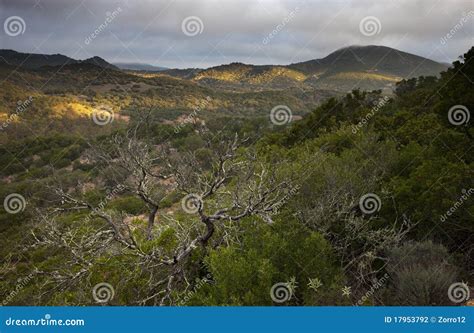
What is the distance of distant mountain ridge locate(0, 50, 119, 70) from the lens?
75162 millimetres

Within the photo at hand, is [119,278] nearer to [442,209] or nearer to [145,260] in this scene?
[145,260]

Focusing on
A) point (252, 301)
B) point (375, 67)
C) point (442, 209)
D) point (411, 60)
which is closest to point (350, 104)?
point (442, 209)

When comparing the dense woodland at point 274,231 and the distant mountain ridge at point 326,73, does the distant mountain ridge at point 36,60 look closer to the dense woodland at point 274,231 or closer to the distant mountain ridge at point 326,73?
the distant mountain ridge at point 326,73

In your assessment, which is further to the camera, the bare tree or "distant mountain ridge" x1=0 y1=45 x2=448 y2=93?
"distant mountain ridge" x1=0 y1=45 x2=448 y2=93

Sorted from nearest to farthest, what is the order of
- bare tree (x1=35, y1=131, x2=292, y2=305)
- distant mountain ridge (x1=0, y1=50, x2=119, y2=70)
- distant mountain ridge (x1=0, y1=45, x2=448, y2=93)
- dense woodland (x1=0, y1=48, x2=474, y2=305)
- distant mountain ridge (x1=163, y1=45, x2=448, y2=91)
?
dense woodland (x1=0, y1=48, x2=474, y2=305) < bare tree (x1=35, y1=131, x2=292, y2=305) < distant mountain ridge (x1=0, y1=50, x2=119, y2=70) < distant mountain ridge (x1=0, y1=45, x2=448, y2=93) < distant mountain ridge (x1=163, y1=45, x2=448, y2=91)

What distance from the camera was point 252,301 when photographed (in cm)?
599

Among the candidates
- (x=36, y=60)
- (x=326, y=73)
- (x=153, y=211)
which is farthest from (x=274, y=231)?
(x=326, y=73)

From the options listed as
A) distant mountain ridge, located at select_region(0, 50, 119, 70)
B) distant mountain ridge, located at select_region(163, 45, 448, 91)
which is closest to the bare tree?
distant mountain ridge, located at select_region(0, 50, 119, 70)

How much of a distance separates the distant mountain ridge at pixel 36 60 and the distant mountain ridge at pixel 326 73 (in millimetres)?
27382

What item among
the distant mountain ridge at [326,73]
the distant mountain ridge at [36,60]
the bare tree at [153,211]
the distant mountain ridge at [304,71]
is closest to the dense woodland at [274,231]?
the bare tree at [153,211]

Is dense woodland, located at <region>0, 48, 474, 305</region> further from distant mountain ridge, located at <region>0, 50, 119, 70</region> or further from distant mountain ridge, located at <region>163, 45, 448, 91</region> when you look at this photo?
distant mountain ridge, located at <region>163, 45, 448, 91</region>

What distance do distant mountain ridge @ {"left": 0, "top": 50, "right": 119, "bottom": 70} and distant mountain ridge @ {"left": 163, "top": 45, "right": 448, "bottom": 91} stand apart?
2738cm

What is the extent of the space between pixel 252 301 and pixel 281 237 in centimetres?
181

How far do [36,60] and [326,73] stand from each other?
292 feet
